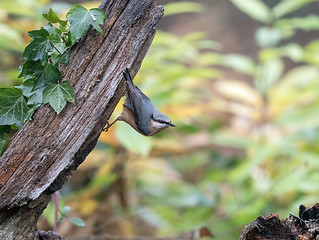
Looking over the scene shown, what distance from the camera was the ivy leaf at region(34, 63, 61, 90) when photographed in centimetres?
66

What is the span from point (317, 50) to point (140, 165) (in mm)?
1054

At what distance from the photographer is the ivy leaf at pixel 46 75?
0.66 meters

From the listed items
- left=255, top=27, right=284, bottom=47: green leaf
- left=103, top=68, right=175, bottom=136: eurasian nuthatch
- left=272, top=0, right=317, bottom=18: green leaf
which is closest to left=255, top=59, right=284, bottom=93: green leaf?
left=255, top=27, right=284, bottom=47: green leaf

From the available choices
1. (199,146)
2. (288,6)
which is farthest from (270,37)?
(199,146)

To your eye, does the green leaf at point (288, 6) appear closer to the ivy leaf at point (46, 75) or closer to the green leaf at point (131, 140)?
the green leaf at point (131, 140)

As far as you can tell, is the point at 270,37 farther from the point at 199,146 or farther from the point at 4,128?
the point at 4,128

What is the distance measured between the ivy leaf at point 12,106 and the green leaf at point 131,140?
2.51 ft

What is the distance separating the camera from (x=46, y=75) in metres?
0.66

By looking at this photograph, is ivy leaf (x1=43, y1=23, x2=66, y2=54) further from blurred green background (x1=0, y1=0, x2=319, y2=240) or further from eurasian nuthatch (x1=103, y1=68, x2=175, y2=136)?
blurred green background (x1=0, y1=0, x2=319, y2=240)

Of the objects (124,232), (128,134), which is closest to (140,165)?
(124,232)

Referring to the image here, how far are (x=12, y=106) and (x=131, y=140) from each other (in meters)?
0.81

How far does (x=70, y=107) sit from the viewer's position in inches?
26.0

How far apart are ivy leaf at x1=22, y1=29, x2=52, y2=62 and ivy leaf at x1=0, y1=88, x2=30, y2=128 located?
64 mm

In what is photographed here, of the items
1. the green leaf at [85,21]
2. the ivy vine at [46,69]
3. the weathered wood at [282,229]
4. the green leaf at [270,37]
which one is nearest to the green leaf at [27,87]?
the ivy vine at [46,69]
